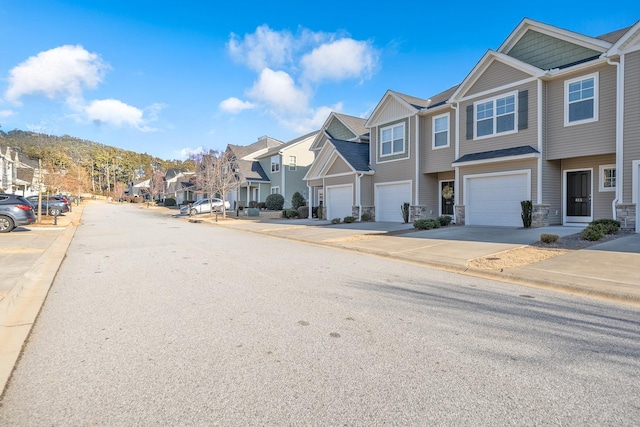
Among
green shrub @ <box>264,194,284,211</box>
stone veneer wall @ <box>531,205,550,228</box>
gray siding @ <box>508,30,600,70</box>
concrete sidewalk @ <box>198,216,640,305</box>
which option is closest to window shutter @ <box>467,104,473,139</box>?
gray siding @ <box>508,30,600,70</box>

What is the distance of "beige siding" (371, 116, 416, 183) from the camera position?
19812mm

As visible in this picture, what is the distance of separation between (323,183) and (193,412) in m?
22.6

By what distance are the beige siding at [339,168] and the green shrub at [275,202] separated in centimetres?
1184

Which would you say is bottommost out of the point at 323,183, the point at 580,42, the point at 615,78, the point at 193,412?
A: the point at 193,412

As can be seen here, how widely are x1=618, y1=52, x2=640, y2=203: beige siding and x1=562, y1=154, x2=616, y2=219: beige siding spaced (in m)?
1.51

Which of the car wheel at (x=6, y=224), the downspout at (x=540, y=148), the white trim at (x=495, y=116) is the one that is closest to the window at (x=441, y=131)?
the white trim at (x=495, y=116)

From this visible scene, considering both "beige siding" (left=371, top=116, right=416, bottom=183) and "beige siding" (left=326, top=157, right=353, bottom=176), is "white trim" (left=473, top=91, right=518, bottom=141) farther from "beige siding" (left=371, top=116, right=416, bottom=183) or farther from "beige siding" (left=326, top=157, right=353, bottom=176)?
"beige siding" (left=326, top=157, right=353, bottom=176)

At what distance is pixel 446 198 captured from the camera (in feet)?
63.4

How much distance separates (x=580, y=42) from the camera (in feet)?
46.0

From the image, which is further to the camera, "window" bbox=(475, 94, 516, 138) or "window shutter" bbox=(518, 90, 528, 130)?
"window" bbox=(475, 94, 516, 138)

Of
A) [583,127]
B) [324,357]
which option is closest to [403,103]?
[583,127]

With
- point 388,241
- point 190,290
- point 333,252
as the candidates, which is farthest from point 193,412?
point 388,241

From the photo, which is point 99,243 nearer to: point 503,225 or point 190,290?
point 190,290

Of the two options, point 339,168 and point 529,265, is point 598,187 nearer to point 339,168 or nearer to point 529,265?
point 529,265
